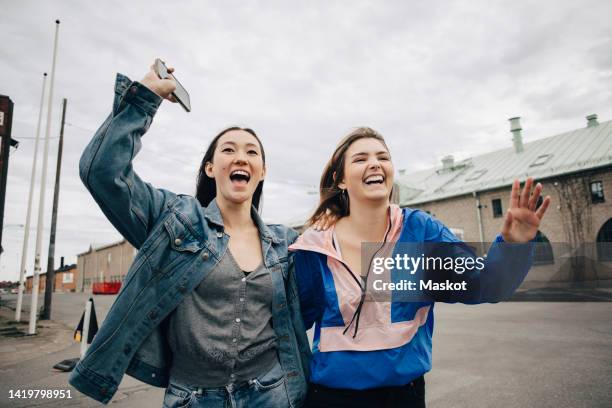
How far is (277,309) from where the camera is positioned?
82.8 inches

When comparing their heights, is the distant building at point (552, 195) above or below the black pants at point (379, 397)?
above

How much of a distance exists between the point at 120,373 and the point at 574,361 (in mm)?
6543

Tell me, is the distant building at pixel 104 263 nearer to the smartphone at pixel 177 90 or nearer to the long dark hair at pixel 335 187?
the long dark hair at pixel 335 187

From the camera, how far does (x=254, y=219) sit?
2.55 metres

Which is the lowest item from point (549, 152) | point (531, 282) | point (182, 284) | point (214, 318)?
point (531, 282)

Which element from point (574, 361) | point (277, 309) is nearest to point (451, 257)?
point (277, 309)

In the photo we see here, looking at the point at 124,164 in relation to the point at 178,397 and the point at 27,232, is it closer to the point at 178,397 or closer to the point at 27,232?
the point at 178,397

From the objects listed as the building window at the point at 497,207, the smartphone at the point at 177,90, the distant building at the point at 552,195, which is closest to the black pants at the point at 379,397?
the smartphone at the point at 177,90

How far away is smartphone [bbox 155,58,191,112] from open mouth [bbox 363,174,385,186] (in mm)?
1080

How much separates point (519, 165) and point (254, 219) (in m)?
32.3

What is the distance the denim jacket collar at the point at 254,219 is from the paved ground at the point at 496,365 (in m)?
3.20

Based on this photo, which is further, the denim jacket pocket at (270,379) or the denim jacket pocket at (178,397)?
the denim jacket pocket at (270,379)

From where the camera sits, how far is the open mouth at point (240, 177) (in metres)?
2.33

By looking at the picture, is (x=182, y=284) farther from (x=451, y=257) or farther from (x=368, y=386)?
(x=451, y=257)
